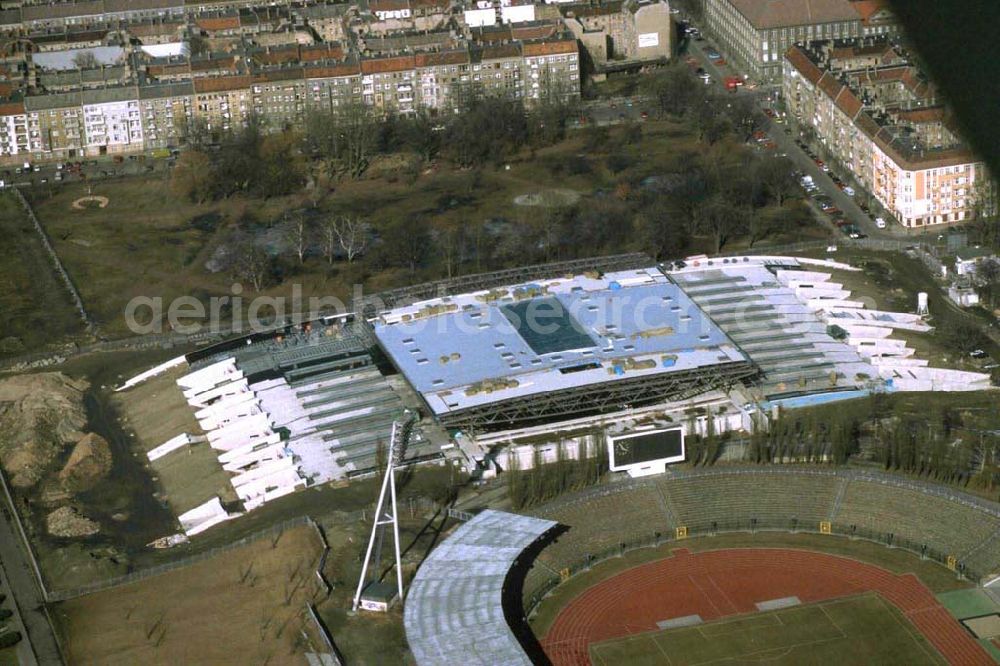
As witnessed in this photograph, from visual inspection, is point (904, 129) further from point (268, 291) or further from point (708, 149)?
point (268, 291)

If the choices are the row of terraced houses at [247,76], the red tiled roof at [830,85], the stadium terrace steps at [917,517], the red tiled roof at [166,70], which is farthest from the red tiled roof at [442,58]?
the stadium terrace steps at [917,517]

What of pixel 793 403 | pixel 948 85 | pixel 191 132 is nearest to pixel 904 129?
pixel 948 85

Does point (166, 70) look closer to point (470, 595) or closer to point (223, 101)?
point (223, 101)

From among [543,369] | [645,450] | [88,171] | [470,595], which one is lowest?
[470,595]

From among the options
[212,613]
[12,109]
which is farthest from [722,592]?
[12,109]

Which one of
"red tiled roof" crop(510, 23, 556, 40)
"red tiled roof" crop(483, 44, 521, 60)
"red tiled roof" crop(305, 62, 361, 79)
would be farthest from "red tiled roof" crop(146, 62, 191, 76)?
"red tiled roof" crop(510, 23, 556, 40)

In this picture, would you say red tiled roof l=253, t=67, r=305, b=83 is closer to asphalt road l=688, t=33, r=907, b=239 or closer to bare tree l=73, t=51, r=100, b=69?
bare tree l=73, t=51, r=100, b=69
